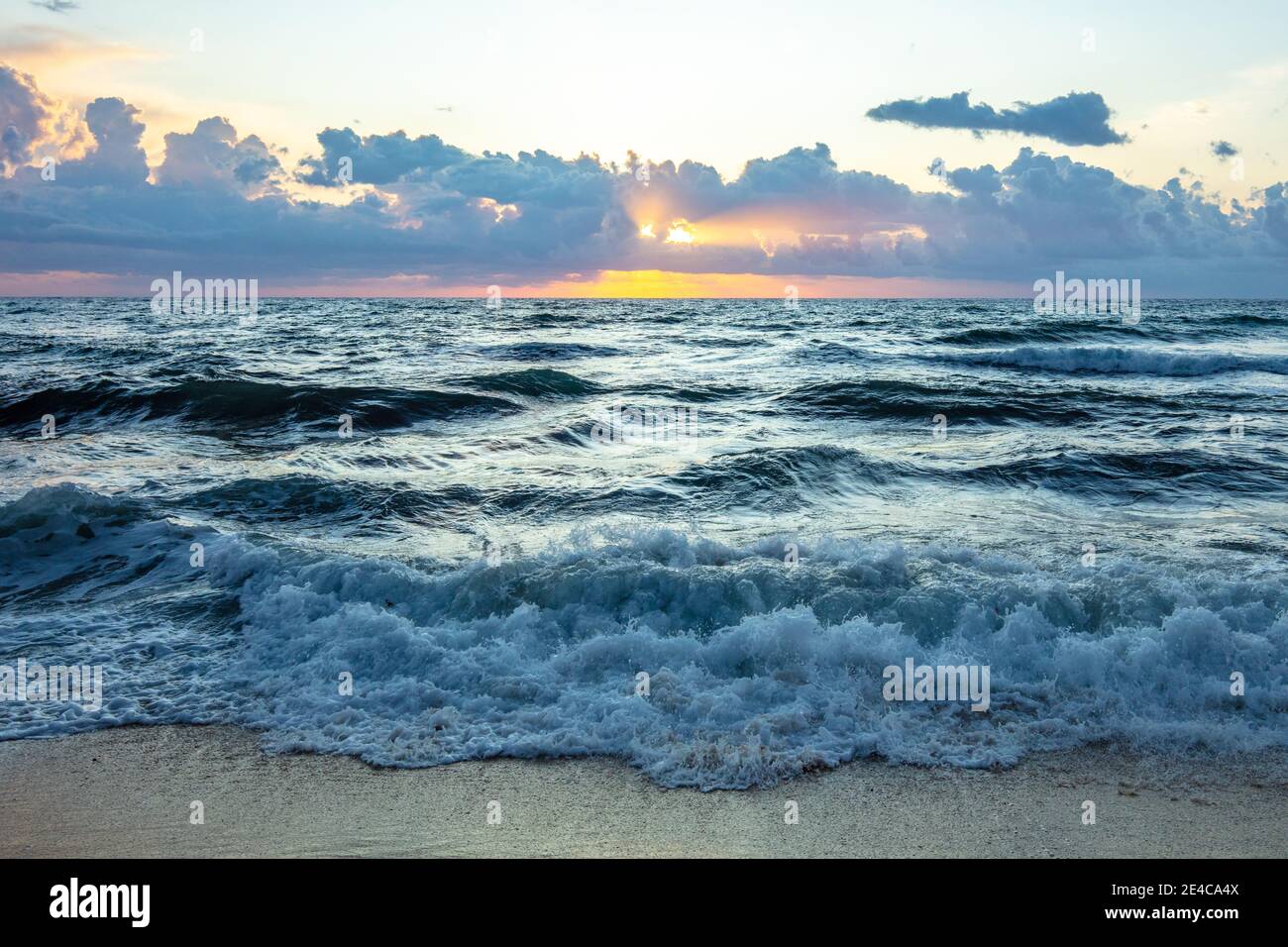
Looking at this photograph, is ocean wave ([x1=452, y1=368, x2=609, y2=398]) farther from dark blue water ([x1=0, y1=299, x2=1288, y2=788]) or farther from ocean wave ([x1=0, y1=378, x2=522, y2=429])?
dark blue water ([x1=0, y1=299, x2=1288, y2=788])

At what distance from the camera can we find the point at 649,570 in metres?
7.74

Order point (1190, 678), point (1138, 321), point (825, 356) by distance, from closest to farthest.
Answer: point (1190, 678)
point (825, 356)
point (1138, 321)

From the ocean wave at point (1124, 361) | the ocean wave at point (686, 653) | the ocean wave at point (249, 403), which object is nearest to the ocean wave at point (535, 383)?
the ocean wave at point (249, 403)

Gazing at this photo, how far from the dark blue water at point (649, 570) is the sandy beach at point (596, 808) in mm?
229

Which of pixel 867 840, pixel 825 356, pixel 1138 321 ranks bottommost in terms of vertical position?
pixel 867 840

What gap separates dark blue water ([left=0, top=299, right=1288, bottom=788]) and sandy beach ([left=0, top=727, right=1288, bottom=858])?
0.75 ft

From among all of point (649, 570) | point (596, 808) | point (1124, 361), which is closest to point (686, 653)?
point (649, 570)

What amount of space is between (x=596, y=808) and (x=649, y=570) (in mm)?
3206

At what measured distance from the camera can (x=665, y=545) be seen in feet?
27.3

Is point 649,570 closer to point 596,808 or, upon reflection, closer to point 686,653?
point 686,653

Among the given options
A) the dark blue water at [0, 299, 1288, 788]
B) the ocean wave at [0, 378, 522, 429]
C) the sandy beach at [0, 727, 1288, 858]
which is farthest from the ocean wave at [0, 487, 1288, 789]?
the ocean wave at [0, 378, 522, 429]
